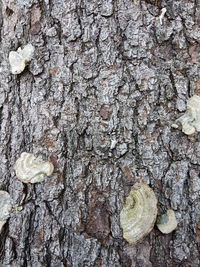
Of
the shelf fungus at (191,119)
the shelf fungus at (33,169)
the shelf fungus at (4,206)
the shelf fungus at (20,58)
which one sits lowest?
the shelf fungus at (4,206)

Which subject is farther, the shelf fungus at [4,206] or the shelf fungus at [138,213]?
the shelf fungus at [4,206]

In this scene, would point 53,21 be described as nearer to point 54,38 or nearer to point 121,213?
point 54,38

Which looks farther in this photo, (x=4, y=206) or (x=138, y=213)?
(x=4, y=206)

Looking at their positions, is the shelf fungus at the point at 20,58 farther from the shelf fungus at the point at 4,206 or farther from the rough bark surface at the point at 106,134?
the shelf fungus at the point at 4,206

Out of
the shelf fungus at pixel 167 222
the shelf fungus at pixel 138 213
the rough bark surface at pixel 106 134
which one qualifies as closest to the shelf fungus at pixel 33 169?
the rough bark surface at pixel 106 134

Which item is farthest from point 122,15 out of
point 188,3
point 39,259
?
point 39,259

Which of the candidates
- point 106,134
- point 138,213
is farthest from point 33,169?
point 138,213

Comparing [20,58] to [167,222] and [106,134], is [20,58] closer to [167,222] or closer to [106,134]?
[106,134]
